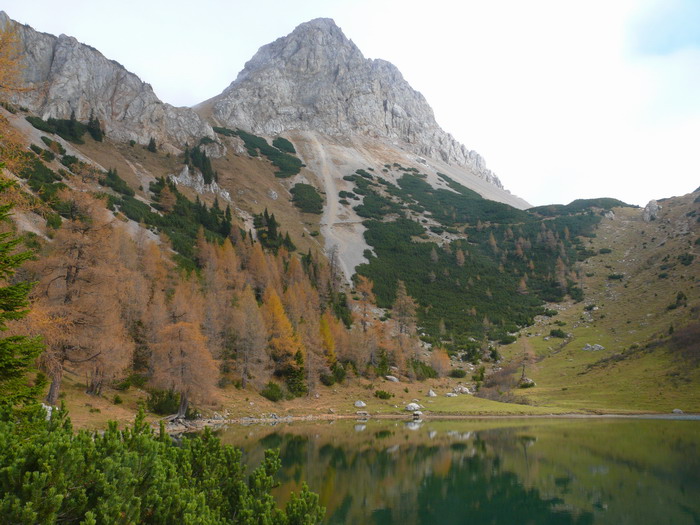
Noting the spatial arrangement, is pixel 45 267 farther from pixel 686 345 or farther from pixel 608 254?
pixel 608 254

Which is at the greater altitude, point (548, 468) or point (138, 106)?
point (138, 106)

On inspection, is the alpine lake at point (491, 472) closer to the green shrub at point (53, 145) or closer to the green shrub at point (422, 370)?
the green shrub at point (422, 370)

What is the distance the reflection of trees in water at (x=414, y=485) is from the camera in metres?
19.0

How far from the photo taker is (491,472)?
1041 inches

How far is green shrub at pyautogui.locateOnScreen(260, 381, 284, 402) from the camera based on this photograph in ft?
181

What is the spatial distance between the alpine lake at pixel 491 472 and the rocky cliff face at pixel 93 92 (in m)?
99.8

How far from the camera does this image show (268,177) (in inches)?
5723

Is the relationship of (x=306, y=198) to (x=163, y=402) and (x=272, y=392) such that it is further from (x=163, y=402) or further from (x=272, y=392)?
(x=163, y=402)

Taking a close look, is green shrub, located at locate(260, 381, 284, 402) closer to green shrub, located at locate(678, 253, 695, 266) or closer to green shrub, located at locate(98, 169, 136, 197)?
green shrub, located at locate(98, 169, 136, 197)

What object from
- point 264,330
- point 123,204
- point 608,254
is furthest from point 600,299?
point 123,204

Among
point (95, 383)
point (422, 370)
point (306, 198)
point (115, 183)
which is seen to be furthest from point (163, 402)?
point (306, 198)

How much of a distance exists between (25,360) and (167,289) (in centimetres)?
4926

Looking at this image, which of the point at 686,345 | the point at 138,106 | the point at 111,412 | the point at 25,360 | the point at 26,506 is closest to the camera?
the point at 26,506

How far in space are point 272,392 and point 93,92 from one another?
104696 mm
